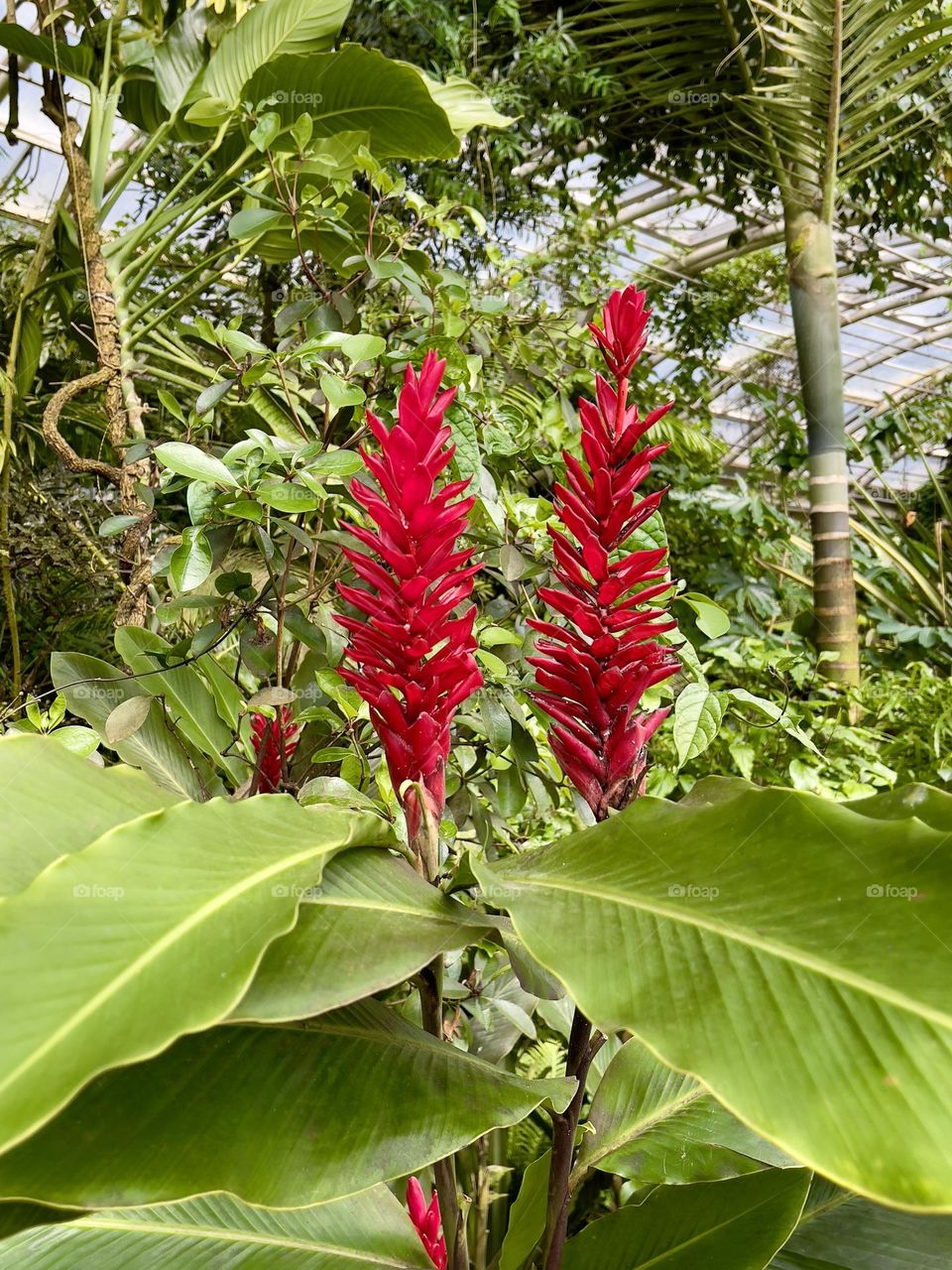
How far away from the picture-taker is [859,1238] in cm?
72

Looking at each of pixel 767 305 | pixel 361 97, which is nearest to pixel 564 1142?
pixel 361 97

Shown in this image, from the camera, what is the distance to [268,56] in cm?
187

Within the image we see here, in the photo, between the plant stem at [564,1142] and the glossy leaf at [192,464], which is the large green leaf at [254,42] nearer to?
the glossy leaf at [192,464]

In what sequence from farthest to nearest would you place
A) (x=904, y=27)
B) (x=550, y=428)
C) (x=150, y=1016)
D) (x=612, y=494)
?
1. (x=904, y=27)
2. (x=550, y=428)
3. (x=612, y=494)
4. (x=150, y=1016)

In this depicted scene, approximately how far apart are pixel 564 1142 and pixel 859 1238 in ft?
0.89

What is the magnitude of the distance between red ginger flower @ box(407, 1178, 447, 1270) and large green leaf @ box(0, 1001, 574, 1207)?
0.62ft

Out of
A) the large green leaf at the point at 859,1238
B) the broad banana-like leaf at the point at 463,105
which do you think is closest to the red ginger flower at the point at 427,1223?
the large green leaf at the point at 859,1238

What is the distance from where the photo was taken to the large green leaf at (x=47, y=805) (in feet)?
1.52

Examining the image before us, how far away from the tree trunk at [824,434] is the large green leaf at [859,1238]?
235 cm

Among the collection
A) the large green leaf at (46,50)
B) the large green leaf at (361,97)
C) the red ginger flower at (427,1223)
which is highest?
the large green leaf at (46,50)

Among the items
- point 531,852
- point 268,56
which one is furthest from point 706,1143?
point 268,56

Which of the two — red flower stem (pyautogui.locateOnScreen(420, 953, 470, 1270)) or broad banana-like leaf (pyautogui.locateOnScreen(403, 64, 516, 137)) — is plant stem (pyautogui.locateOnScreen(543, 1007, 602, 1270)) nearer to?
red flower stem (pyautogui.locateOnScreen(420, 953, 470, 1270))

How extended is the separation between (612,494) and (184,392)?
7.82 ft

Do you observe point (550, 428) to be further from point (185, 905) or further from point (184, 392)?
point (184, 392)
